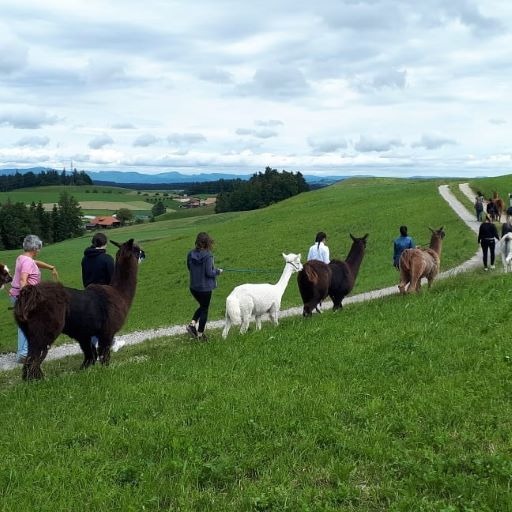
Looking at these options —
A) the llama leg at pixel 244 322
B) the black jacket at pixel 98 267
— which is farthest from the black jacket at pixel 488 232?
the black jacket at pixel 98 267

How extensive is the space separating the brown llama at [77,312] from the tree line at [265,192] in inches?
3973

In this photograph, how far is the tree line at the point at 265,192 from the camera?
110375 mm

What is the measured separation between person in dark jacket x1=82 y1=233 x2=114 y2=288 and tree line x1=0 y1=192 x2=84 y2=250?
9240 cm

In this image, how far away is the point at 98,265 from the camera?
10000 millimetres

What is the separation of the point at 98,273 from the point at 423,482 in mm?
7223

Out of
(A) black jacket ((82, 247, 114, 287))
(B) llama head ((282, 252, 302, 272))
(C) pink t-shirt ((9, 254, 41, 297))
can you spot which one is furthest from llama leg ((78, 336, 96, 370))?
(B) llama head ((282, 252, 302, 272))

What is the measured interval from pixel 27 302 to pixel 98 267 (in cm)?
243

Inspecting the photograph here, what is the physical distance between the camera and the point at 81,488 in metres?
4.33

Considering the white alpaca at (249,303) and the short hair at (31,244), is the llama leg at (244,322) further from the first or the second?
the short hair at (31,244)

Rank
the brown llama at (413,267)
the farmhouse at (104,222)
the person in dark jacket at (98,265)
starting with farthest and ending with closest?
the farmhouse at (104,222), the brown llama at (413,267), the person in dark jacket at (98,265)

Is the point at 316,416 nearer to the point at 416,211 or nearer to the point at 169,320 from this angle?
the point at 169,320

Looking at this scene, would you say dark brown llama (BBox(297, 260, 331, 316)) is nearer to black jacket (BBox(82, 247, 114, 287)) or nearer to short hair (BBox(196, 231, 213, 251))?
short hair (BBox(196, 231, 213, 251))

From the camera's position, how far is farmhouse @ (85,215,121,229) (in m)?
127

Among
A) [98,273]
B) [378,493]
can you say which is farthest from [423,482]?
[98,273]
